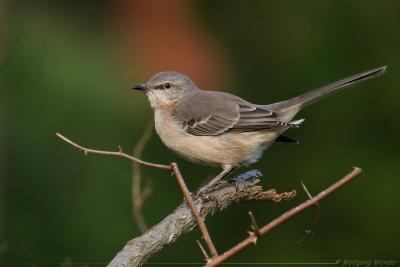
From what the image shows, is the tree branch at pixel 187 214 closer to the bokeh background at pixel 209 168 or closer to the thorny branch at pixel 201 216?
the thorny branch at pixel 201 216

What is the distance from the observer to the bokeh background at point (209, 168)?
5984 millimetres

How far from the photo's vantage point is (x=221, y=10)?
8.22 metres

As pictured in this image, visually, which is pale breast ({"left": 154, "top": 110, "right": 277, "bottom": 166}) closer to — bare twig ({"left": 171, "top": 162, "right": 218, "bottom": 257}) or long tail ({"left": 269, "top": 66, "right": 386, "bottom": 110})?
long tail ({"left": 269, "top": 66, "right": 386, "bottom": 110})

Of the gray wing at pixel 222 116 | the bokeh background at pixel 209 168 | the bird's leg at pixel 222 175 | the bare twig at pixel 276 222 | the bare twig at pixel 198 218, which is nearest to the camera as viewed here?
the bare twig at pixel 276 222

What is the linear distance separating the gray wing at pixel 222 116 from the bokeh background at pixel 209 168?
3.12 ft

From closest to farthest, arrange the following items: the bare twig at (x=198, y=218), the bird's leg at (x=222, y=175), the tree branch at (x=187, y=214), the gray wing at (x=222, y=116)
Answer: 1. the bare twig at (x=198, y=218)
2. the tree branch at (x=187, y=214)
3. the bird's leg at (x=222, y=175)
4. the gray wing at (x=222, y=116)

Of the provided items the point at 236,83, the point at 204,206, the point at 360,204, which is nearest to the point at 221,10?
the point at 236,83

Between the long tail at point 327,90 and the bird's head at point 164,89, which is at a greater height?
the bird's head at point 164,89

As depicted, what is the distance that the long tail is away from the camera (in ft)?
17.1

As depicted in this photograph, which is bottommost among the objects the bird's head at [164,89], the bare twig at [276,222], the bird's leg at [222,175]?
the bare twig at [276,222]

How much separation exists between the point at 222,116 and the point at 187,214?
188cm

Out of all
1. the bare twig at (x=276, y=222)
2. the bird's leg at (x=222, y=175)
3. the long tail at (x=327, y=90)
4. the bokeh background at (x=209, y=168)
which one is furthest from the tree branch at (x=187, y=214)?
the bokeh background at (x=209, y=168)

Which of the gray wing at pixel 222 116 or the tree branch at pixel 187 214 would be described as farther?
the gray wing at pixel 222 116

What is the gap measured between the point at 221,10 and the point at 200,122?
2.94 m
